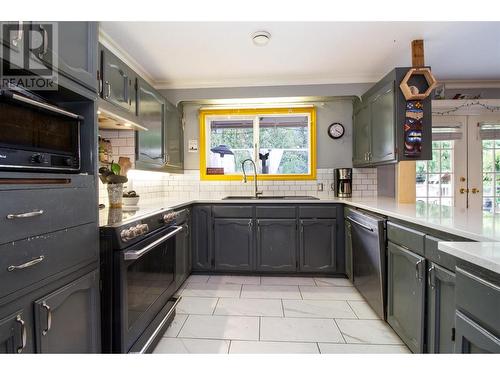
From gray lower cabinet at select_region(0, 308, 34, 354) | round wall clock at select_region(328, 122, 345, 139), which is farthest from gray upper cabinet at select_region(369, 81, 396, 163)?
gray lower cabinet at select_region(0, 308, 34, 354)

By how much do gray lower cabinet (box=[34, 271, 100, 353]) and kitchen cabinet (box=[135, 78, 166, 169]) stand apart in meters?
1.36

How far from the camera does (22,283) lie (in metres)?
0.93

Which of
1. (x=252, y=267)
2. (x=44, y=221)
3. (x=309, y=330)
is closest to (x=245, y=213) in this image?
(x=252, y=267)

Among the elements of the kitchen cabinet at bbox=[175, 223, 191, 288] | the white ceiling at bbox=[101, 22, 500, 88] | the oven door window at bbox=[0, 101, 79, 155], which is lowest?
the kitchen cabinet at bbox=[175, 223, 191, 288]

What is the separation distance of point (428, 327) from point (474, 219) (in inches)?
25.1

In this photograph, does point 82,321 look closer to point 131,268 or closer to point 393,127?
point 131,268

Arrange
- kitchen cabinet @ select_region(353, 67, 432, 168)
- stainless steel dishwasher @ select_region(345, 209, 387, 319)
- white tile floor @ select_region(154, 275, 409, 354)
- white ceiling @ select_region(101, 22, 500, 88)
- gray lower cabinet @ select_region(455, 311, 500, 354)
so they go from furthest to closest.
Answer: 1. kitchen cabinet @ select_region(353, 67, 432, 168)
2. white ceiling @ select_region(101, 22, 500, 88)
3. stainless steel dishwasher @ select_region(345, 209, 387, 319)
4. white tile floor @ select_region(154, 275, 409, 354)
5. gray lower cabinet @ select_region(455, 311, 500, 354)

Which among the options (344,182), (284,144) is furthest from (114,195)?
(344,182)

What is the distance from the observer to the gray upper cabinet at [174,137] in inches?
121

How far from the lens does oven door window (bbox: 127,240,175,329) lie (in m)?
1.52

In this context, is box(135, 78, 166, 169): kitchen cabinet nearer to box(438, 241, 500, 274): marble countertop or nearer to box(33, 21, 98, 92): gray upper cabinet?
box(33, 21, 98, 92): gray upper cabinet

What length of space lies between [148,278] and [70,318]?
588mm

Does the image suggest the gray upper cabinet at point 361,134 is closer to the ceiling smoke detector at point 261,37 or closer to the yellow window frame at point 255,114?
the yellow window frame at point 255,114

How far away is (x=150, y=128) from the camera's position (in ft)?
8.55
